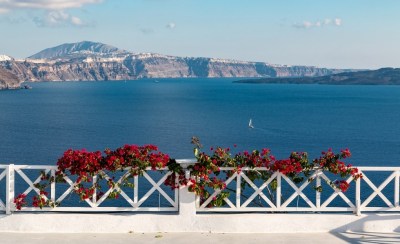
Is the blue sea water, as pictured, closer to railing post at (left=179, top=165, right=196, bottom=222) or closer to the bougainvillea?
the bougainvillea

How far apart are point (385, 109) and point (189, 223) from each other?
13041 cm

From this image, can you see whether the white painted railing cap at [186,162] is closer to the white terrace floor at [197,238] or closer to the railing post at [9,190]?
the white terrace floor at [197,238]

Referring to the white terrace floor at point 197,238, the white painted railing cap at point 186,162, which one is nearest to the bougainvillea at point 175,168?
the white painted railing cap at point 186,162

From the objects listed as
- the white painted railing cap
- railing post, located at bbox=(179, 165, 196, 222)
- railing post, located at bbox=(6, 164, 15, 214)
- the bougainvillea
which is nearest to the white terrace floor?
railing post, located at bbox=(179, 165, 196, 222)

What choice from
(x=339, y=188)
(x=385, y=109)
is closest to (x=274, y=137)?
(x=385, y=109)

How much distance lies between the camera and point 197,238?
899 cm

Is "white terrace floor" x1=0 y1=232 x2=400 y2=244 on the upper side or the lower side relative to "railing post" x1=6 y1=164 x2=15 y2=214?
lower

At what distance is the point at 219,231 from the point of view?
9.29 meters

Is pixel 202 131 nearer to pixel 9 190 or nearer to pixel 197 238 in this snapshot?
pixel 9 190

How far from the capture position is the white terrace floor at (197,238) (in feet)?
28.9

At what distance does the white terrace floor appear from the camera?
8797 millimetres

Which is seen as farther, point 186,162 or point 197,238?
point 186,162

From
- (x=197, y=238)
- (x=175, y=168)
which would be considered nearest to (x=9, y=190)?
(x=175, y=168)

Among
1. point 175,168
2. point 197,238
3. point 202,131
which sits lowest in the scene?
point 202,131
